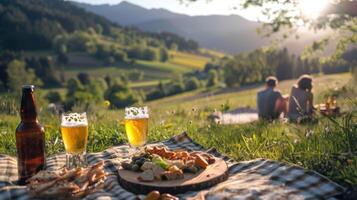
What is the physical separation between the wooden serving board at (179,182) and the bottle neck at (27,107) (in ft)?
3.01

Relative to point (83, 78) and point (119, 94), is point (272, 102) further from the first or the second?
point (83, 78)

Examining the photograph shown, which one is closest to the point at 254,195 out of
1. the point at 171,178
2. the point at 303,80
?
the point at 171,178

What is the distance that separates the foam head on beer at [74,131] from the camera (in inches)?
160

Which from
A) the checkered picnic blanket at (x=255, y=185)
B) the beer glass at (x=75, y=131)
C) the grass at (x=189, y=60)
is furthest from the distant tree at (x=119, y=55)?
the beer glass at (x=75, y=131)

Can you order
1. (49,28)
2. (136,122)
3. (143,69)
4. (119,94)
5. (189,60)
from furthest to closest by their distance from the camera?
(189,60), (143,69), (49,28), (119,94), (136,122)

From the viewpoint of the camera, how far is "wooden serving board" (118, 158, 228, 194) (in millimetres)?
3556

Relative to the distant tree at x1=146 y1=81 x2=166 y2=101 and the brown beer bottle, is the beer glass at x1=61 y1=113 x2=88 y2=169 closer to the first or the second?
the brown beer bottle

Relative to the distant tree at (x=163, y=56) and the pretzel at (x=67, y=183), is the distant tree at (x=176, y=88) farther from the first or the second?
the pretzel at (x=67, y=183)

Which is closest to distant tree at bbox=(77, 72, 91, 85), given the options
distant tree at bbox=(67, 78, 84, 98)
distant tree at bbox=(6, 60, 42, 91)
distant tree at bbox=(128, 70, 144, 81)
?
distant tree at bbox=(67, 78, 84, 98)

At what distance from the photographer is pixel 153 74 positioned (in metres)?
106

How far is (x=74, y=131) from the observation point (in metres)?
4.07

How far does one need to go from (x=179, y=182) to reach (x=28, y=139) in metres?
1.40

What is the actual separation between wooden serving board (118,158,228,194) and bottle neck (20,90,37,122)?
0.92 m

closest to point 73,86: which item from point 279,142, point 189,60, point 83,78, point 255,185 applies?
point 83,78
